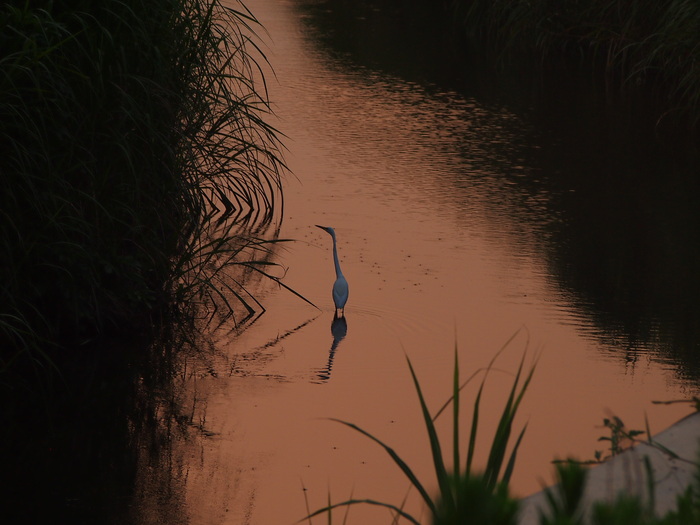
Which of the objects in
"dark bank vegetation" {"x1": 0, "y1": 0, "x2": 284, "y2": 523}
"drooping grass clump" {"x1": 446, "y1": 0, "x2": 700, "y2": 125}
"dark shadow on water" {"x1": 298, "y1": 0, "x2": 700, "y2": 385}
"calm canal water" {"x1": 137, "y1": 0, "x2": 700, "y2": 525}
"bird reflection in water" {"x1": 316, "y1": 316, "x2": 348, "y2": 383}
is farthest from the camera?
"drooping grass clump" {"x1": 446, "y1": 0, "x2": 700, "y2": 125}

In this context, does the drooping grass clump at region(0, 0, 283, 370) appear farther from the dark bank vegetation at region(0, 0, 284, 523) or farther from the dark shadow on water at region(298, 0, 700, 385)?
the dark shadow on water at region(298, 0, 700, 385)

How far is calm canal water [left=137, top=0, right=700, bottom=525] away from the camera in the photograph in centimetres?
404

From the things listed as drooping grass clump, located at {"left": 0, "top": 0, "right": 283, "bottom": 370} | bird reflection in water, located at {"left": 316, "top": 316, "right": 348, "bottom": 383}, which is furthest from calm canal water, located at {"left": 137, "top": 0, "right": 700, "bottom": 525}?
drooping grass clump, located at {"left": 0, "top": 0, "right": 283, "bottom": 370}

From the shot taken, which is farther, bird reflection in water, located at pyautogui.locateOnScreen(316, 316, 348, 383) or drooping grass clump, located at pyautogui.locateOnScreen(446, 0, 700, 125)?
drooping grass clump, located at pyautogui.locateOnScreen(446, 0, 700, 125)

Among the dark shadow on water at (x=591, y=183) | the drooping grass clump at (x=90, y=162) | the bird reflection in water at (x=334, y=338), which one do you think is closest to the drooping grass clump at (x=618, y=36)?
the dark shadow on water at (x=591, y=183)

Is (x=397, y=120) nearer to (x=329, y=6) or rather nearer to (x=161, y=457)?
(x=161, y=457)

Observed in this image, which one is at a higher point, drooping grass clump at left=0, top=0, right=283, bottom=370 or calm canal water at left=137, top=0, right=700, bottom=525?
drooping grass clump at left=0, top=0, right=283, bottom=370

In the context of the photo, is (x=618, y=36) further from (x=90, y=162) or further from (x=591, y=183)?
(x=90, y=162)

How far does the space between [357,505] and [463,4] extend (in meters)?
14.8

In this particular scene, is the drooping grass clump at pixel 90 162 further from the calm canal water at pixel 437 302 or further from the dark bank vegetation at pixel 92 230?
the calm canal water at pixel 437 302

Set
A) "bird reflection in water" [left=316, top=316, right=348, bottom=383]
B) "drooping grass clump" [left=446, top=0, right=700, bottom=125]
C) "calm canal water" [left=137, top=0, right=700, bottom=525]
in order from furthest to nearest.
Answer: "drooping grass clump" [left=446, top=0, right=700, bottom=125] → "bird reflection in water" [left=316, top=316, right=348, bottom=383] → "calm canal water" [left=137, top=0, right=700, bottom=525]

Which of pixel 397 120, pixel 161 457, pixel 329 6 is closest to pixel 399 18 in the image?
pixel 329 6

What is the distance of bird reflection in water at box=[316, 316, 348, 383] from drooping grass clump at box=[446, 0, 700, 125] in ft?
15.9

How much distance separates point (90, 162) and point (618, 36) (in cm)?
821
